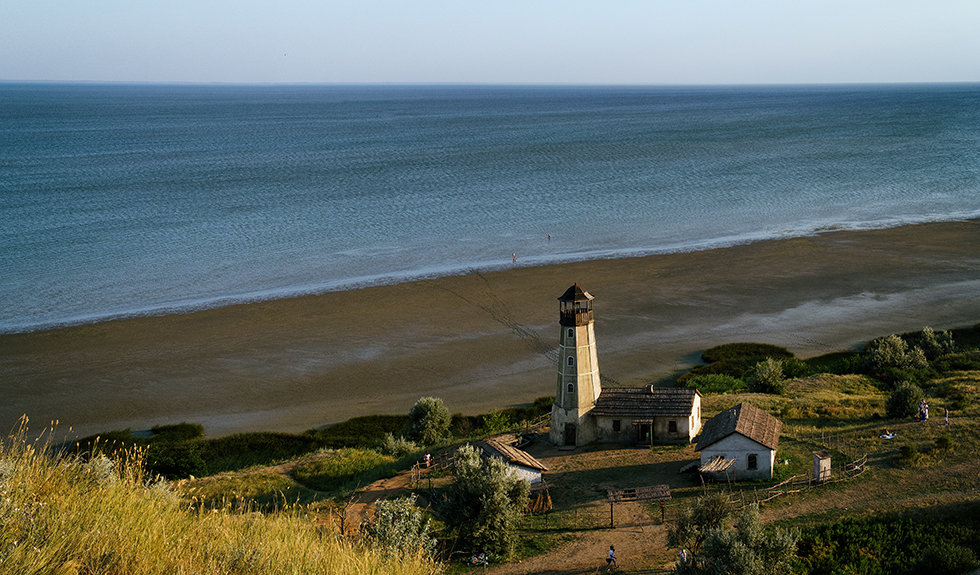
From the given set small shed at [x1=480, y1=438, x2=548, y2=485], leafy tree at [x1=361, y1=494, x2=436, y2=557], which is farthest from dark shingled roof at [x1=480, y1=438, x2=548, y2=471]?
leafy tree at [x1=361, y1=494, x2=436, y2=557]

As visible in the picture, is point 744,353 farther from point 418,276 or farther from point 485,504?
point 485,504

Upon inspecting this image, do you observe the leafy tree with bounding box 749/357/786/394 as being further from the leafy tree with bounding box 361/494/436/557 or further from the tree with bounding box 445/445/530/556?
the leafy tree with bounding box 361/494/436/557

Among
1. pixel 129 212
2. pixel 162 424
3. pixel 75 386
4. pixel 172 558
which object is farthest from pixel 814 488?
pixel 129 212

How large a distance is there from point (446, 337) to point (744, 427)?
78.3 feet

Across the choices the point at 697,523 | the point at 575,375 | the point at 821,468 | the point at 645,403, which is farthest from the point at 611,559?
the point at 645,403

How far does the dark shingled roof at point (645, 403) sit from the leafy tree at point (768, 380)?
24.7 ft

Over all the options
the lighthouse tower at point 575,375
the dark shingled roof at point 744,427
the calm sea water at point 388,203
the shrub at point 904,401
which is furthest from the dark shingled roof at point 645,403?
the calm sea water at point 388,203

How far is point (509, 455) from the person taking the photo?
28.3 metres

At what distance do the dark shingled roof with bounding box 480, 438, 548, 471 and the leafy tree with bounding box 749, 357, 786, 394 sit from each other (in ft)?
46.9

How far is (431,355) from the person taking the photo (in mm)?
46719

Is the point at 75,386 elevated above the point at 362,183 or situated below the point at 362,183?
below

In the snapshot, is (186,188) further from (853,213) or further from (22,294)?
(853,213)

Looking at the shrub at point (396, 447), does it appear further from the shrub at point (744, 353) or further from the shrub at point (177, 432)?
the shrub at point (744, 353)

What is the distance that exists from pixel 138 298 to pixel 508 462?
37.9 meters
